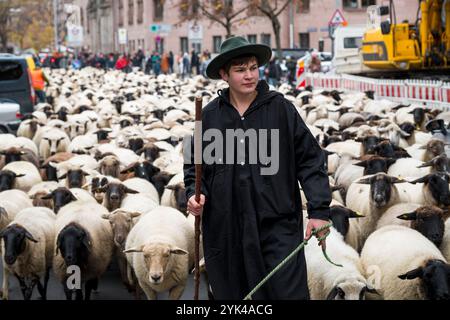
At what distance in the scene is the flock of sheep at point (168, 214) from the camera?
21.5 feet

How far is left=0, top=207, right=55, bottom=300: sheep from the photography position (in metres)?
8.06

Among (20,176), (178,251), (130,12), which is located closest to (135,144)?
(20,176)

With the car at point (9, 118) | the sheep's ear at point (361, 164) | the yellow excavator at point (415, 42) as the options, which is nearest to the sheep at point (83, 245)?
the sheep's ear at point (361, 164)

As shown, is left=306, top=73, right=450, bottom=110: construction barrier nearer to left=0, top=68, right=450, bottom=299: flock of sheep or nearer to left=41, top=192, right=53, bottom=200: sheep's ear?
left=0, top=68, right=450, bottom=299: flock of sheep

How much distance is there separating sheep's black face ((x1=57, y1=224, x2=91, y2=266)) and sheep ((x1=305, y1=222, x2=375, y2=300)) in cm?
241

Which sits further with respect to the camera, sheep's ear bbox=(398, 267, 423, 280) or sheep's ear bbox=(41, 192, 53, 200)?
sheep's ear bbox=(41, 192, 53, 200)

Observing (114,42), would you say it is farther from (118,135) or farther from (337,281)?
(337,281)

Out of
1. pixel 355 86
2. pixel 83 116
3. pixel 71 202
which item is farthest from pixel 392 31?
pixel 71 202

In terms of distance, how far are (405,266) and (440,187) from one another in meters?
2.47

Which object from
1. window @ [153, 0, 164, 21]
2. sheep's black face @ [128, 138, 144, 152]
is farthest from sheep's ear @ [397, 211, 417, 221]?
window @ [153, 0, 164, 21]

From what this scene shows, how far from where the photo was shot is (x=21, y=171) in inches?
468

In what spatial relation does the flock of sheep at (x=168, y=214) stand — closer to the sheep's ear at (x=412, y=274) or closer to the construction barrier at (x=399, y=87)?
the sheep's ear at (x=412, y=274)

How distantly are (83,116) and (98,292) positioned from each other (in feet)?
34.2

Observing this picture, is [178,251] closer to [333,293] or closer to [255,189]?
[333,293]
